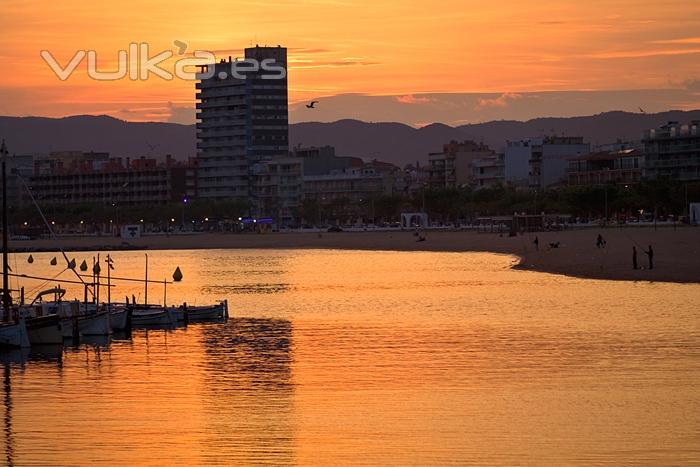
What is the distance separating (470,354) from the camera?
43688 millimetres

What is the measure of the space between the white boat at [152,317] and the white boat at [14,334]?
8.91 metres

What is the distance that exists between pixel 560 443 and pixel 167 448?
27.0 feet

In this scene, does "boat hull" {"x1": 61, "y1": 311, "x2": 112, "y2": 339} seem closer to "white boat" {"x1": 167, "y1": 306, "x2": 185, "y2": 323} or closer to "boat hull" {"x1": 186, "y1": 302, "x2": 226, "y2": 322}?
"white boat" {"x1": 167, "y1": 306, "x2": 185, "y2": 323}

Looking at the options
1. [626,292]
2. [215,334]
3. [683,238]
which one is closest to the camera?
[215,334]

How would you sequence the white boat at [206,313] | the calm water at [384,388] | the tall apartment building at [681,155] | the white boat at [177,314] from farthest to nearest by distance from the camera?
the tall apartment building at [681,155] → the white boat at [206,313] → the white boat at [177,314] → the calm water at [384,388]

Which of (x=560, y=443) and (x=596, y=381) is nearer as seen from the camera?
(x=560, y=443)

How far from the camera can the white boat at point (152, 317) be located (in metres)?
56.7

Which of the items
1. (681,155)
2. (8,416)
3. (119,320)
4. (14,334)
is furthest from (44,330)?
(681,155)

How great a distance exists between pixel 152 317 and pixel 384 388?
2288 cm

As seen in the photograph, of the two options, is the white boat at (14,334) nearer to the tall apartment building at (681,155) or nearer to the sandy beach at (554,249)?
the sandy beach at (554,249)

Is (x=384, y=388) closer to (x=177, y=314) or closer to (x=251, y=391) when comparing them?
(x=251, y=391)

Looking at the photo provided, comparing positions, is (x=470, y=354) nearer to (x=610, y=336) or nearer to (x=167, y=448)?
(x=610, y=336)

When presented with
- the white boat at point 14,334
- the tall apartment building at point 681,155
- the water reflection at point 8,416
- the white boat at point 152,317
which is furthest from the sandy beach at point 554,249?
the water reflection at point 8,416

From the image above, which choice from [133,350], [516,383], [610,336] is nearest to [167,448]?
[516,383]
